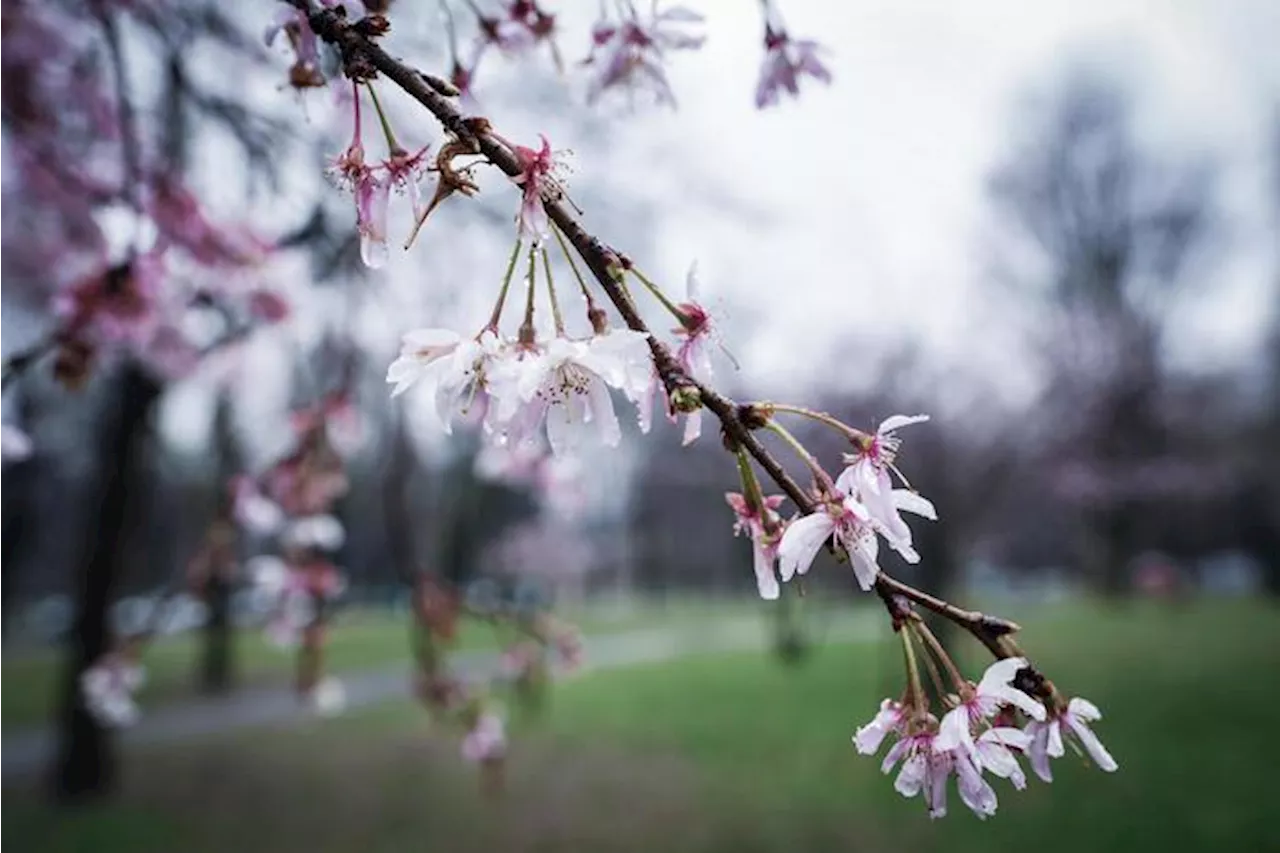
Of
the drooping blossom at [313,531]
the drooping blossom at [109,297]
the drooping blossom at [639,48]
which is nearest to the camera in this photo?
the drooping blossom at [639,48]

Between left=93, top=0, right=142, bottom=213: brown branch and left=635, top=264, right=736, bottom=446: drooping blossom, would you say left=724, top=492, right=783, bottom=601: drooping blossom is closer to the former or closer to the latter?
left=635, top=264, right=736, bottom=446: drooping blossom

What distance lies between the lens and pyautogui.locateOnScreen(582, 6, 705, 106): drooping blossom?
60.7 inches

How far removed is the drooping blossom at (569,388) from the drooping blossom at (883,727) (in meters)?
0.36

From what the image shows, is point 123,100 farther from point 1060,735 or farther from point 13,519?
point 13,519

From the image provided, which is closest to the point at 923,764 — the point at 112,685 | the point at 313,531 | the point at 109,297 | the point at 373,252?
the point at 373,252

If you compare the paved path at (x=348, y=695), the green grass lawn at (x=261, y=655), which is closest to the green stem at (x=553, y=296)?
the paved path at (x=348, y=695)

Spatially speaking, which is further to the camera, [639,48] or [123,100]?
[123,100]

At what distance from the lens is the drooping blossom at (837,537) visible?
33.0 inches

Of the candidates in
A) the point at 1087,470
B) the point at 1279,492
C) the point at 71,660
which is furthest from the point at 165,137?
the point at 1279,492

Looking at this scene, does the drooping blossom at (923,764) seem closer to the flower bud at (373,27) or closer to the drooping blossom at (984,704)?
the drooping blossom at (984,704)

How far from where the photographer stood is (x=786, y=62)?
5.15 feet

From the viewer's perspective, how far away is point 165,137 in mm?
4348

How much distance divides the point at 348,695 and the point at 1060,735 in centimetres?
1337

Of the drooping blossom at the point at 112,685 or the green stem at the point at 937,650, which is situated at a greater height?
the drooping blossom at the point at 112,685
